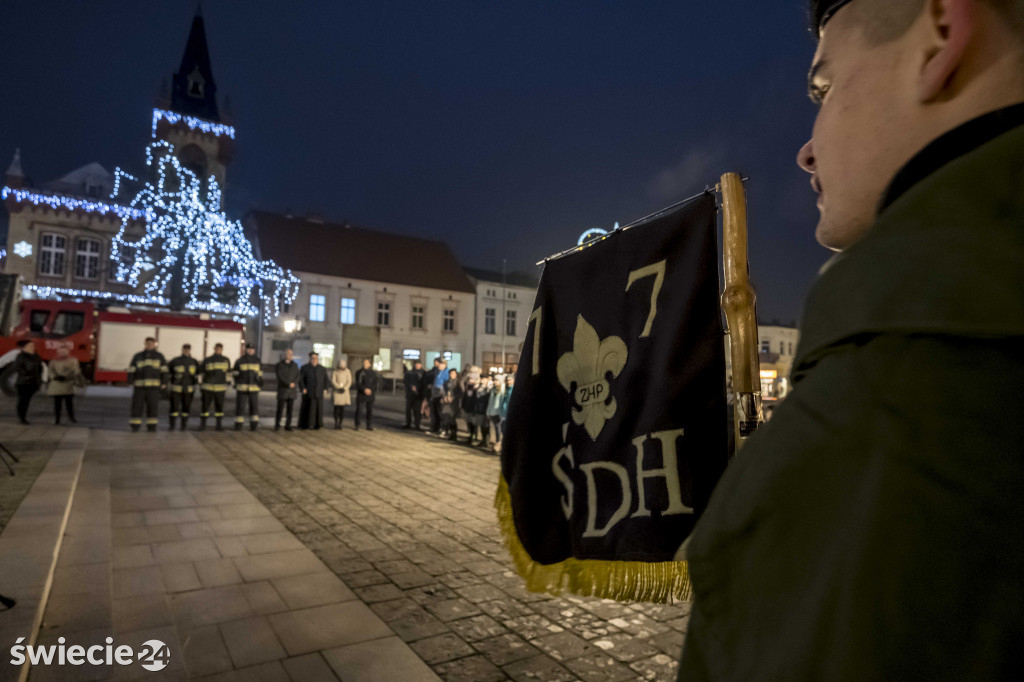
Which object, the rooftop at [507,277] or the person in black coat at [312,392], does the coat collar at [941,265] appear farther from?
the rooftop at [507,277]

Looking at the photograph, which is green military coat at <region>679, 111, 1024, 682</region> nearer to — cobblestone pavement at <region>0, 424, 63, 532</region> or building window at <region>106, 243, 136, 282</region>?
cobblestone pavement at <region>0, 424, 63, 532</region>

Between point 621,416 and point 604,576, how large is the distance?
2.01 feet

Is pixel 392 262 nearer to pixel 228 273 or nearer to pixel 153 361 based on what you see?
pixel 228 273

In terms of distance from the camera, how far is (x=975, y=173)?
578 millimetres

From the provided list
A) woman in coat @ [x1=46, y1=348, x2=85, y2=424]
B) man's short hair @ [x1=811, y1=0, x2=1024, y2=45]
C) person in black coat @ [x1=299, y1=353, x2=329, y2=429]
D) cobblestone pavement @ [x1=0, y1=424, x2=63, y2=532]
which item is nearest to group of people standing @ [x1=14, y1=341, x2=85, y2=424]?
woman in coat @ [x1=46, y1=348, x2=85, y2=424]

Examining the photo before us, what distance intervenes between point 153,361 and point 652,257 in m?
14.0

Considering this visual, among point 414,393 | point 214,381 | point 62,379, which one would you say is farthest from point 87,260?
point 414,393

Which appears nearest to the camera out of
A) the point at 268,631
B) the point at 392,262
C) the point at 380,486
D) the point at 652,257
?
the point at 652,257

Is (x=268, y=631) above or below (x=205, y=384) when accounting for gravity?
below

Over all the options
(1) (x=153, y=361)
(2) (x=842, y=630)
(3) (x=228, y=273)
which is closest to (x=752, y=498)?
(2) (x=842, y=630)

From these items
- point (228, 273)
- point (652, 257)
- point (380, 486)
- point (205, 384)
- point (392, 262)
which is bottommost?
point (380, 486)

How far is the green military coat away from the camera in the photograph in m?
0.46

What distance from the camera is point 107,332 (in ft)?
74.0

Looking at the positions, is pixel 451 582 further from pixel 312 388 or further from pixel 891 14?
pixel 312 388
